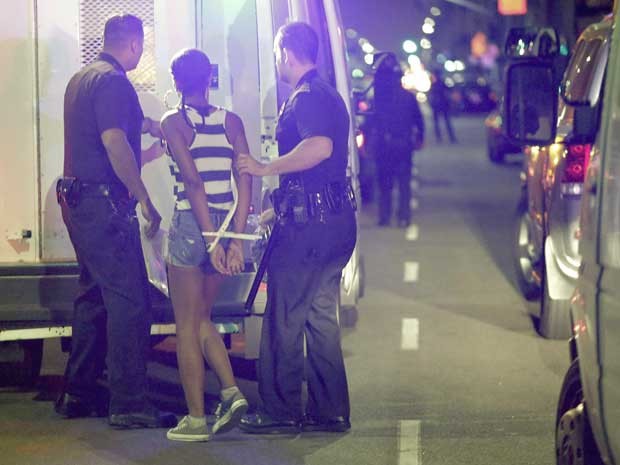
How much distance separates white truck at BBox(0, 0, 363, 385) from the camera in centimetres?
734

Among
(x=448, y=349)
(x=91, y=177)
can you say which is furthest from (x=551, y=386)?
(x=91, y=177)

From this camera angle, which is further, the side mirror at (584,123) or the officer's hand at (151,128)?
the officer's hand at (151,128)

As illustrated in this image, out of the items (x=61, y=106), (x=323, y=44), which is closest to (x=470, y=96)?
(x=323, y=44)

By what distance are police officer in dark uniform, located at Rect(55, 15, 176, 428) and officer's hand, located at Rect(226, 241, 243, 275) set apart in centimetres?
42

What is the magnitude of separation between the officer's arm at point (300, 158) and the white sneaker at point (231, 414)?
1178mm

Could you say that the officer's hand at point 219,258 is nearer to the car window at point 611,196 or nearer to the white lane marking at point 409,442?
the white lane marking at point 409,442

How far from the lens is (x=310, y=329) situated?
7082 mm

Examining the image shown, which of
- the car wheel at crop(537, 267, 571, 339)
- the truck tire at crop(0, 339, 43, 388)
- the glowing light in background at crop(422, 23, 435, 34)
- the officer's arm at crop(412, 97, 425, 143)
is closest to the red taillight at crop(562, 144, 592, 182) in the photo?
the car wheel at crop(537, 267, 571, 339)

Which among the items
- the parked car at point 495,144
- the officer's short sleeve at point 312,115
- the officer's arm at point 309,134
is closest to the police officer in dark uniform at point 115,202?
the officer's arm at point 309,134

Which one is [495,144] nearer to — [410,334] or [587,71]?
[410,334]

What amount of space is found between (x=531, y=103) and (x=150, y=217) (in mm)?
2017

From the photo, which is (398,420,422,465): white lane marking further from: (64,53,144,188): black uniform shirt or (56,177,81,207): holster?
(56,177,81,207): holster

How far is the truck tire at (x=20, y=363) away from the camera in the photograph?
8.12 metres

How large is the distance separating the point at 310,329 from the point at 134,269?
0.98m
